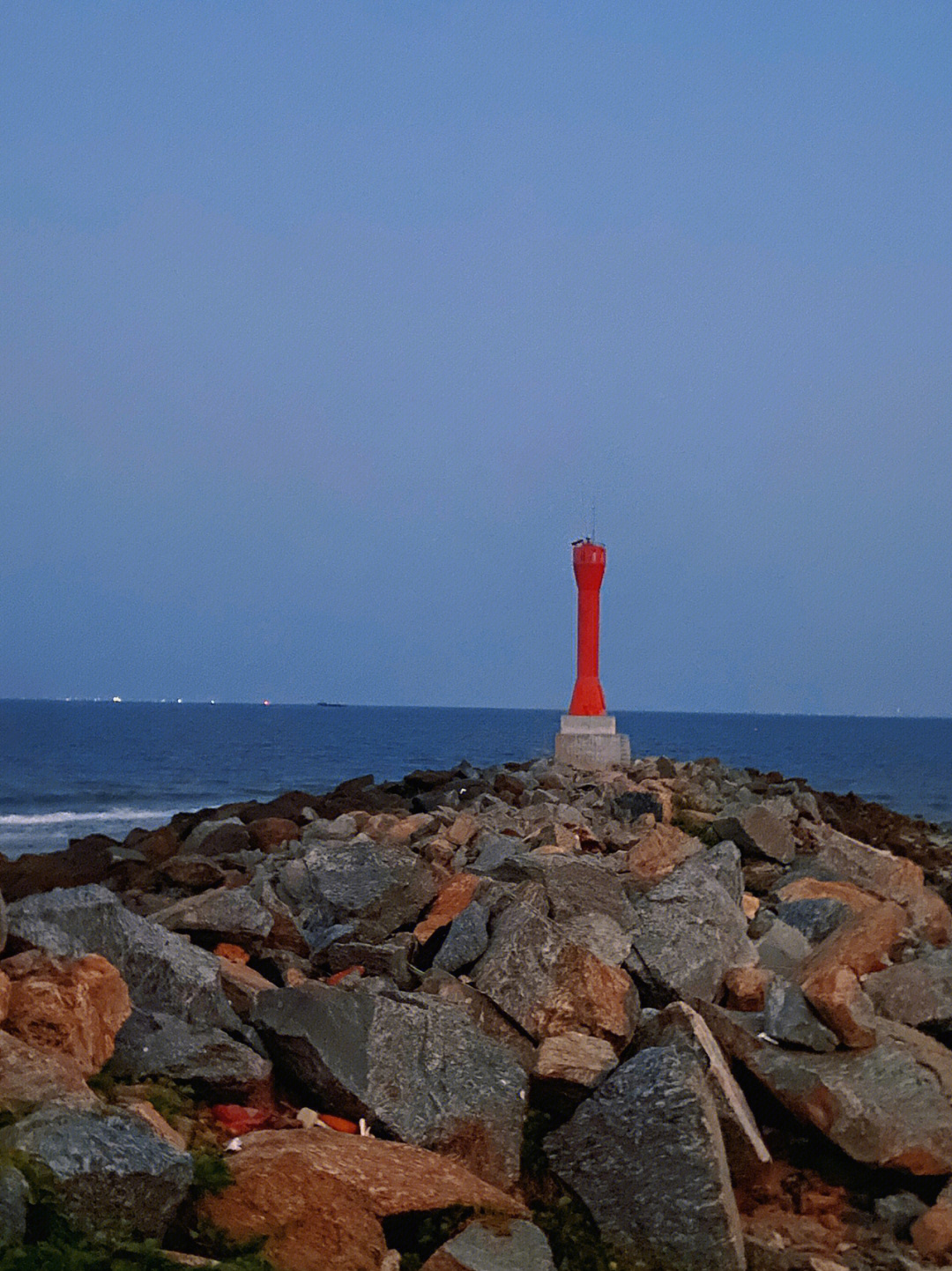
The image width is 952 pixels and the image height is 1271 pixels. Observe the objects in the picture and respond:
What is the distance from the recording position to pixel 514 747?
75.8 meters

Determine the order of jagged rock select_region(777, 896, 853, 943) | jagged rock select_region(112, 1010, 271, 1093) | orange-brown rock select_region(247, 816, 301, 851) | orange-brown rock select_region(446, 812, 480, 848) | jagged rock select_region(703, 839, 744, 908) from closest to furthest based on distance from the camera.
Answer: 1. jagged rock select_region(112, 1010, 271, 1093)
2. jagged rock select_region(777, 896, 853, 943)
3. jagged rock select_region(703, 839, 744, 908)
4. orange-brown rock select_region(446, 812, 480, 848)
5. orange-brown rock select_region(247, 816, 301, 851)

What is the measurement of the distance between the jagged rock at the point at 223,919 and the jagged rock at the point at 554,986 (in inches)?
53.6

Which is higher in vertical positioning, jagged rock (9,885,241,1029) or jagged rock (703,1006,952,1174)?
jagged rock (9,885,241,1029)

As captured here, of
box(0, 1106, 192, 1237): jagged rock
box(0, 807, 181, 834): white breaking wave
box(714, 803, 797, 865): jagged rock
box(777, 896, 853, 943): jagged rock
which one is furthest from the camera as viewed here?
box(0, 807, 181, 834): white breaking wave

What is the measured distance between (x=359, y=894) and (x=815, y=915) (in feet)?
11.8

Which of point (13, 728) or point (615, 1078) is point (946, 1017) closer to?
point (615, 1078)

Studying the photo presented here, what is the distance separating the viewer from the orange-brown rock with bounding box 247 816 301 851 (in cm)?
1179

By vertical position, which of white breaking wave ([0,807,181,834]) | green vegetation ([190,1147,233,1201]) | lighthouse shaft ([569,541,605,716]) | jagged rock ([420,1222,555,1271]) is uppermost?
lighthouse shaft ([569,541,605,716])

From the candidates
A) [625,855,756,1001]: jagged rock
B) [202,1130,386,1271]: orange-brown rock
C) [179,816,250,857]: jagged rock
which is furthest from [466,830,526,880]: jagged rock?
[202,1130,386,1271]: orange-brown rock

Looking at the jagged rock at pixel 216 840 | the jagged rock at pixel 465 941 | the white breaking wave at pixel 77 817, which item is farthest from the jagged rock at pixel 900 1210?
the white breaking wave at pixel 77 817

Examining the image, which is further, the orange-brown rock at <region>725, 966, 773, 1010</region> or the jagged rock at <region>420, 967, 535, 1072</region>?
the orange-brown rock at <region>725, 966, 773, 1010</region>

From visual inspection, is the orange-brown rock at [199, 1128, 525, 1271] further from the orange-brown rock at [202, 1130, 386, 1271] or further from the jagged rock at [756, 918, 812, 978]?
the jagged rock at [756, 918, 812, 978]

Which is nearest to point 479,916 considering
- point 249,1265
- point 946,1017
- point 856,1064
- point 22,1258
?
point 856,1064

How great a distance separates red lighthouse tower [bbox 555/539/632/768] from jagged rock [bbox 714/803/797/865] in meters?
8.44
